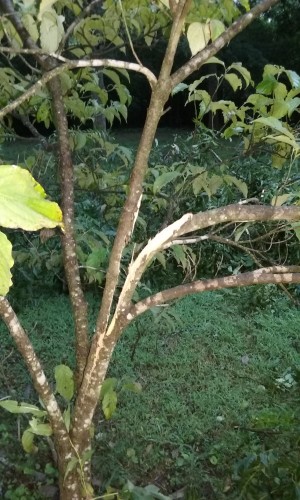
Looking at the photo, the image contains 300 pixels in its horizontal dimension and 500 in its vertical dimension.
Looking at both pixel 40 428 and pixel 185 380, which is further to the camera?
pixel 185 380

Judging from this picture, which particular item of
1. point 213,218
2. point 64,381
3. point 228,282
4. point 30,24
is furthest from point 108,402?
point 30,24

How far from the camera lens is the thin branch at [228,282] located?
104 centimetres

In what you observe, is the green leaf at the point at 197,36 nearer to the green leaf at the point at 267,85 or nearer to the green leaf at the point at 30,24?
the green leaf at the point at 267,85

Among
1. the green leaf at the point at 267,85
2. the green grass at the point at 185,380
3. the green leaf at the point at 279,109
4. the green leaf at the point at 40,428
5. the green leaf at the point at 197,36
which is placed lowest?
the green grass at the point at 185,380

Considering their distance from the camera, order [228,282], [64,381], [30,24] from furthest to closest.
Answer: [64,381] < [30,24] < [228,282]

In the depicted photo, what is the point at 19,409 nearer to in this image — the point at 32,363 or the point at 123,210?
the point at 32,363

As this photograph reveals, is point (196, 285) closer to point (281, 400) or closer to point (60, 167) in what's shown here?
point (60, 167)

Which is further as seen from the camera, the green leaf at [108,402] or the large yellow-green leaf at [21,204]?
the green leaf at [108,402]

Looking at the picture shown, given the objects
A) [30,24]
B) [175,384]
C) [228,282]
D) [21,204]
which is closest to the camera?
[21,204]

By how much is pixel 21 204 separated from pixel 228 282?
726 millimetres

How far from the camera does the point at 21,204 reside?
1.25 feet

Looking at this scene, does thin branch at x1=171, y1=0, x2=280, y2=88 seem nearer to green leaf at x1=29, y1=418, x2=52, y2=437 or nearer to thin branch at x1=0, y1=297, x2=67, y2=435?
thin branch at x1=0, y1=297, x2=67, y2=435

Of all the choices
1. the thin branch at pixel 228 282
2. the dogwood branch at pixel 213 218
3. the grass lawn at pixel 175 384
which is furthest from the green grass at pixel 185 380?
the dogwood branch at pixel 213 218

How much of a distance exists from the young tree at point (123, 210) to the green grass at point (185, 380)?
573 millimetres
